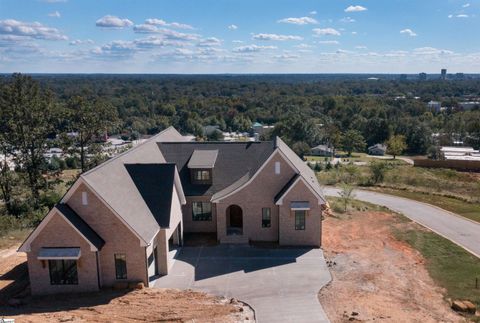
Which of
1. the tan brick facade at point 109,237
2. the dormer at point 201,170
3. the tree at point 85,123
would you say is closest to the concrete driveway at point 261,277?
the tan brick facade at point 109,237

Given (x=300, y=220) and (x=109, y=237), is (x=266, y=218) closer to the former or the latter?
(x=300, y=220)

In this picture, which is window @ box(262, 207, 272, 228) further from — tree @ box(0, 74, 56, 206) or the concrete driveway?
tree @ box(0, 74, 56, 206)

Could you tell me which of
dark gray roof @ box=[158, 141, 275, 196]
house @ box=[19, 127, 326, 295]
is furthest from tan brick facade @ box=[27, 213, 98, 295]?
dark gray roof @ box=[158, 141, 275, 196]

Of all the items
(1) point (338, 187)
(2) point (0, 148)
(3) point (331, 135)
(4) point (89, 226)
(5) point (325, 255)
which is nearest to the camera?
(4) point (89, 226)

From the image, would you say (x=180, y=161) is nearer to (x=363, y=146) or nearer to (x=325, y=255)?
(x=325, y=255)

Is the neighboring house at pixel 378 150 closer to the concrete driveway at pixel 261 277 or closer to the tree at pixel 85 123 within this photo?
the tree at pixel 85 123

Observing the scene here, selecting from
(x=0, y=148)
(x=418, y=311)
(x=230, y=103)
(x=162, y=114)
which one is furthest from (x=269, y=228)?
(x=230, y=103)
